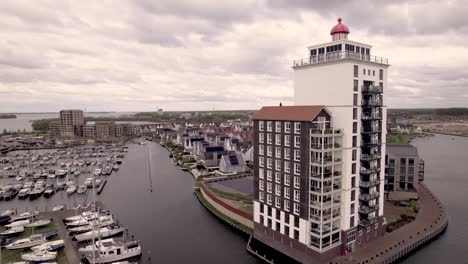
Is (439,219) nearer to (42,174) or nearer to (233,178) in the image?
(233,178)

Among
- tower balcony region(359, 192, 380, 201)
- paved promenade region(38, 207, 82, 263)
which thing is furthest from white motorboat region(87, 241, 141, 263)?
tower balcony region(359, 192, 380, 201)

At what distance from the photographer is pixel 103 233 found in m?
52.3

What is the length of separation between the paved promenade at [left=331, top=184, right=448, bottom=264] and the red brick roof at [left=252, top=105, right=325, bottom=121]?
63.0 feet

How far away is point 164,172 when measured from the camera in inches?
4126

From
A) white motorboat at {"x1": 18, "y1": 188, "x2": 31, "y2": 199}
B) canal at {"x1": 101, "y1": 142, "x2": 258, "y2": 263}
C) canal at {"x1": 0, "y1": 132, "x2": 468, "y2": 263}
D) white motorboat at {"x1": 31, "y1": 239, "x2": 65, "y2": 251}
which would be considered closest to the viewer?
white motorboat at {"x1": 31, "y1": 239, "x2": 65, "y2": 251}

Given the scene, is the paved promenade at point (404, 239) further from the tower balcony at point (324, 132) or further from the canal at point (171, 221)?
the tower balcony at point (324, 132)

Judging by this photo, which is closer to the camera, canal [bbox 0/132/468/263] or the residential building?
canal [bbox 0/132/468/263]

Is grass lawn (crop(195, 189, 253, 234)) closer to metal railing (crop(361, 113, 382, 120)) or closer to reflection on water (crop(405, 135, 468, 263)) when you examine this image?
reflection on water (crop(405, 135, 468, 263))

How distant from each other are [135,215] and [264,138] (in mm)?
35362

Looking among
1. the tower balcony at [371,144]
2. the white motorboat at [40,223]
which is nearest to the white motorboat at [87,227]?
the white motorboat at [40,223]

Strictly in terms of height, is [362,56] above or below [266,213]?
above

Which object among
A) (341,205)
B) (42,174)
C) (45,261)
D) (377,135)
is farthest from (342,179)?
(42,174)

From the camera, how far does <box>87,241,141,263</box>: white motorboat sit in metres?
43.5

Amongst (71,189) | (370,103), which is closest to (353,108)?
(370,103)
